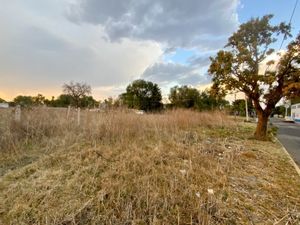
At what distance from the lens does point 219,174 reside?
3.77m

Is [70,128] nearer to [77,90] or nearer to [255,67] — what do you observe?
[255,67]

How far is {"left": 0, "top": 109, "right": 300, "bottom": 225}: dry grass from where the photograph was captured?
2.54 metres

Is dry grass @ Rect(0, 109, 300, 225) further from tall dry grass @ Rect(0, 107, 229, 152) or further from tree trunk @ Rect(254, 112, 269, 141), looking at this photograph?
tree trunk @ Rect(254, 112, 269, 141)

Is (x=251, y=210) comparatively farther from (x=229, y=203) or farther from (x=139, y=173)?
(x=139, y=173)

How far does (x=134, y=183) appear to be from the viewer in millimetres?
3094

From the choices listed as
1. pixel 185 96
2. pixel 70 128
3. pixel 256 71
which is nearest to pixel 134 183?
pixel 70 128

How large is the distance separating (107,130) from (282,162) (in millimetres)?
4447

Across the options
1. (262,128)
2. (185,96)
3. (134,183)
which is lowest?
(134,183)

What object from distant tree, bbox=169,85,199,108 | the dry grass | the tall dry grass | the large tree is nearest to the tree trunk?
the large tree

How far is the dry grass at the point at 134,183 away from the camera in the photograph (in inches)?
100

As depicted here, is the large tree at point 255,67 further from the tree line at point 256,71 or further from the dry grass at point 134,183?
the dry grass at point 134,183

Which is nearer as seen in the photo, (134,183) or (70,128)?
(134,183)

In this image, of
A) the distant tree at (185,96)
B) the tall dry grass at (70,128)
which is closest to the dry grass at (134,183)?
the tall dry grass at (70,128)

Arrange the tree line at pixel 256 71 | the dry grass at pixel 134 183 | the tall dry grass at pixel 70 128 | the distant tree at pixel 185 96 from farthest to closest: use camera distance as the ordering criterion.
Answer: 1. the distant tree at pixel 185 96
2. the tree line at pixel 256 71
3. the tall dry grass at pixel 70 128
4. the dry grass at pixel 134 183
